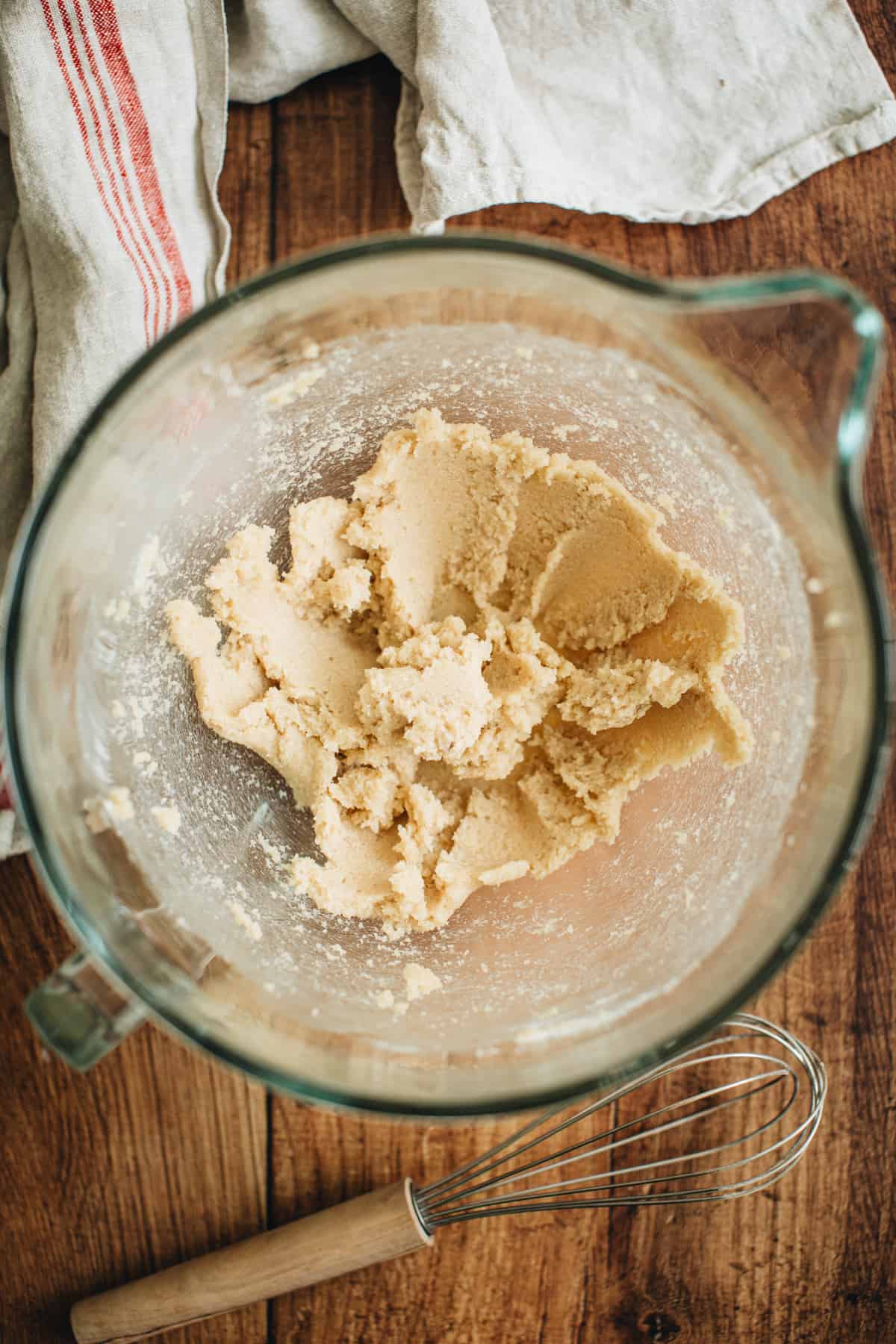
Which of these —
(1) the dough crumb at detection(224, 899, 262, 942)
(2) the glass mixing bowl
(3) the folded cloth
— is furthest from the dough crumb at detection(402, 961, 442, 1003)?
(3) the folded cloth

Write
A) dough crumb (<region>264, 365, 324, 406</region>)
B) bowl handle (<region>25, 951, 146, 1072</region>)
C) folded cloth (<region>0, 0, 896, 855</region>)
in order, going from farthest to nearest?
folded cloth (<region>0, 0, 896, 855</region>)
dough crumb (<region>264, 365, 324, 406</region>)
bowl handle (<region>25, 951, 146, 1072</region>)

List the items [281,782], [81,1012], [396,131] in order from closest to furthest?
[81,1012] < [281,782] < [396,131]

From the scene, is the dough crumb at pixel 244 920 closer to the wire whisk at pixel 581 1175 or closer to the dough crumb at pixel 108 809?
the dough crumb at pixel 108 809

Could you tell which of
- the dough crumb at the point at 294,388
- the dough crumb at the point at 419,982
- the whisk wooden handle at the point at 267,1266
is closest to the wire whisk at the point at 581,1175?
the whisk wooden handle at the point at 267,1266

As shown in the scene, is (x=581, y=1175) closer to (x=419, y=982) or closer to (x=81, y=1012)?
(x=419, y=982)

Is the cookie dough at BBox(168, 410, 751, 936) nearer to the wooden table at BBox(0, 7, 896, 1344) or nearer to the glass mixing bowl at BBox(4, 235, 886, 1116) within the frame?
the glass mixing bowl at BBox(4, 235, 886, 1116)

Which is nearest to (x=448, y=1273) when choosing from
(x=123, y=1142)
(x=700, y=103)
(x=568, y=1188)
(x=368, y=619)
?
(x=568, y=1188)

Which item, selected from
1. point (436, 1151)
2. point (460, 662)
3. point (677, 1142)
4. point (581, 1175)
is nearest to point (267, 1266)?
point (436, 1151)

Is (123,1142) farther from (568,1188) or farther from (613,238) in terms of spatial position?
(613,238)
